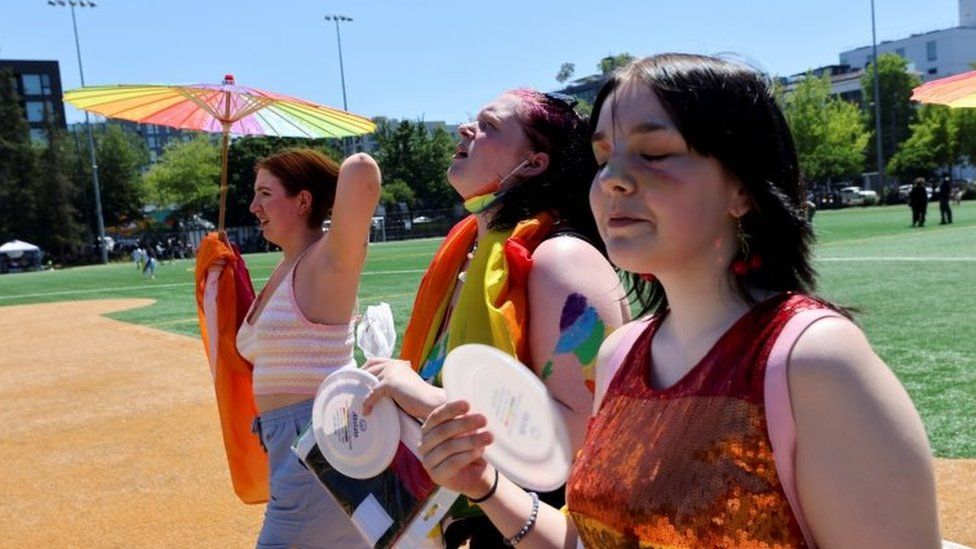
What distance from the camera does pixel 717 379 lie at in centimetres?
132

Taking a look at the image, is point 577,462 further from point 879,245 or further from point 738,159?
point 879,245

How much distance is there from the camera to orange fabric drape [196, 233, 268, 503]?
3727 mm

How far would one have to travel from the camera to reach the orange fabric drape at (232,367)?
3727mm

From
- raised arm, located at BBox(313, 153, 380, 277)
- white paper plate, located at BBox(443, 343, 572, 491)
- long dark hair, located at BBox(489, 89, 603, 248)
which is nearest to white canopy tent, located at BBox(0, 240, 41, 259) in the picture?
raised arm, located at BBox(313, 153, 380, 277)

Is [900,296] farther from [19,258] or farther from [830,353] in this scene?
[19,258]

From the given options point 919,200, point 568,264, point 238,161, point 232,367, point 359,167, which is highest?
point 238,161

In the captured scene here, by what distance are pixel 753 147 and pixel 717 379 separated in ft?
1.26

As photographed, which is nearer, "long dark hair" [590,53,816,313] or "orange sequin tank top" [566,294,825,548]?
"orange sequin tank top" [566,294,825,548]

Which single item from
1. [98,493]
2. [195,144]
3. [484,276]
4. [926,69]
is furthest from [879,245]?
[926,69]

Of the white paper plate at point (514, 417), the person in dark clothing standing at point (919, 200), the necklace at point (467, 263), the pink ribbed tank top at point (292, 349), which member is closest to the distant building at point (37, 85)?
the person in dark clothing standing at point (919, 200)

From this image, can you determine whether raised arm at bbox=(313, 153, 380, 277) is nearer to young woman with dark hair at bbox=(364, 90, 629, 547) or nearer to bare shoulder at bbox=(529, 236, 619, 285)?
young woman with dark hair at bbox=(364, 90, 629, 547)

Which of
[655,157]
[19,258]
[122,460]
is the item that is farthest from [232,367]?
[19,258]

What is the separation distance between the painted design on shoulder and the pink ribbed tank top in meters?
1.40

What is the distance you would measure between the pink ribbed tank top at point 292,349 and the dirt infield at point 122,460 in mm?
2065
